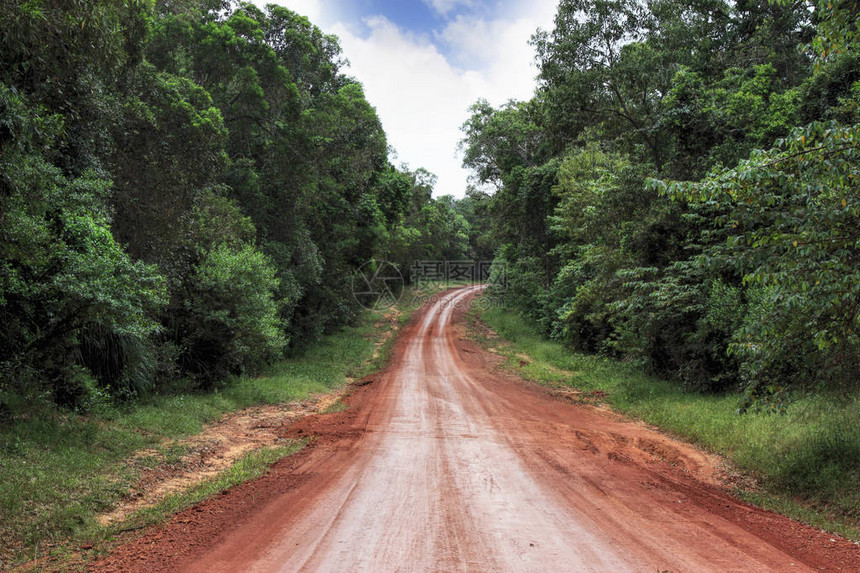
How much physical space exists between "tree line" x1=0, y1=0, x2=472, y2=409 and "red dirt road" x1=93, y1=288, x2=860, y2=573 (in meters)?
3.96

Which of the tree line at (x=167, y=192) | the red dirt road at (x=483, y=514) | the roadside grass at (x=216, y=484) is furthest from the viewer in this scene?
the tree line at (x=167, y=192)

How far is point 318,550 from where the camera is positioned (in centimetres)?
449

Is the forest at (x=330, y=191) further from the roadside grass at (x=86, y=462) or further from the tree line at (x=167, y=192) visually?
the roadside grass at (x=86, y=462)

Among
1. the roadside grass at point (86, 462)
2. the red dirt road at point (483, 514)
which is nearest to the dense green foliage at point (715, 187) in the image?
the red dirt road at point (483, 514)

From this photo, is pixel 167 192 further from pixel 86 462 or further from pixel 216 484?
pixel 216 484

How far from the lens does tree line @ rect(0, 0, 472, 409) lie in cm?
690

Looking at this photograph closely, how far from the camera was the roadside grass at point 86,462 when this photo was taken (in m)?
4.93

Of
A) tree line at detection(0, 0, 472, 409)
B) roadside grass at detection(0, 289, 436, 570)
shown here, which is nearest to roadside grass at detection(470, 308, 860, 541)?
roadside grass at detection(0, 289, 436, 570)

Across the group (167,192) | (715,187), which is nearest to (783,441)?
(715,187)

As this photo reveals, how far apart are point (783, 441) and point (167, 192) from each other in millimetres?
13593

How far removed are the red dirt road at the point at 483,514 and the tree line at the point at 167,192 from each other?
3960mm

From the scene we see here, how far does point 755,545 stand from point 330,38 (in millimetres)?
24600

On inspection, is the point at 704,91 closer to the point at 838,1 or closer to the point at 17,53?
the point at 838,1

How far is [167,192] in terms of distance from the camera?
12352mm
